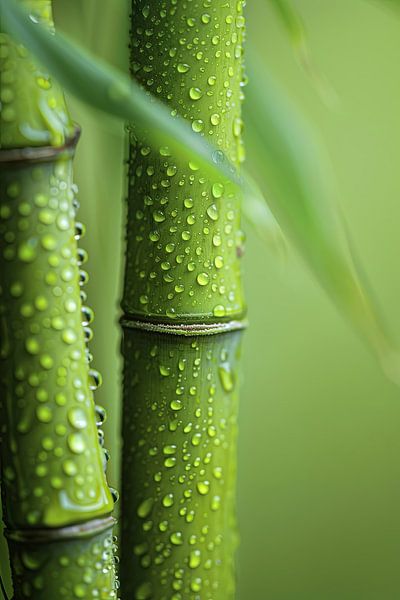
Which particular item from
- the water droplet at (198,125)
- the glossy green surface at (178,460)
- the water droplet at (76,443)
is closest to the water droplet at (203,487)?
the glossy green surface at (178,460)

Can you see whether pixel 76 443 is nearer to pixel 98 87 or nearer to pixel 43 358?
pixel 43 358

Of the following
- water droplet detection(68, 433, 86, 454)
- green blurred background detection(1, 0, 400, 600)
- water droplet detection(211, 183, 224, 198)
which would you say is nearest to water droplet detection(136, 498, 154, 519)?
water droplet detection(68, 433, 86, 454)

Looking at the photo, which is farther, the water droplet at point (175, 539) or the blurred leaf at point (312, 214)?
the water droplet at point (175, 539)

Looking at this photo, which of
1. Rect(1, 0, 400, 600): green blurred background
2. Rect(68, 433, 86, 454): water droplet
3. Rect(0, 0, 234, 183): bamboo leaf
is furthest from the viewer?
Rect(1, 0, 400, 600): green blurred background

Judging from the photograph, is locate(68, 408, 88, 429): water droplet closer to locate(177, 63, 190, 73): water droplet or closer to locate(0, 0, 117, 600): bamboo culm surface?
locate(0, 0, 117, 600): bamboo culm surface

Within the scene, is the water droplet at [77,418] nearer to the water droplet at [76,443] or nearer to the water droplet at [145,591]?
the water droplet at [76,443]

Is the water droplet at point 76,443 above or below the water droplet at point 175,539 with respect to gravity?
above
